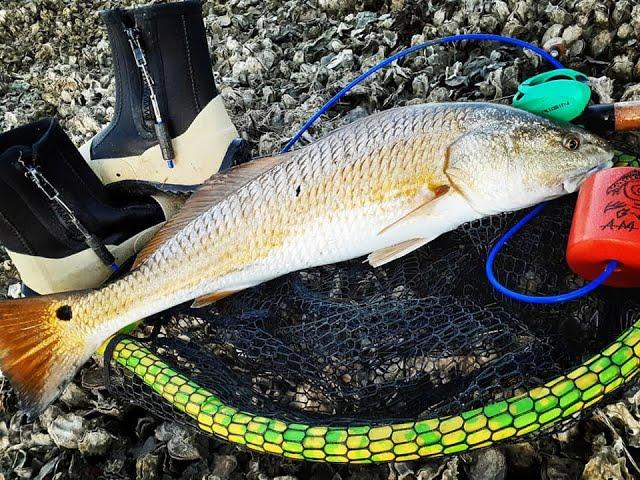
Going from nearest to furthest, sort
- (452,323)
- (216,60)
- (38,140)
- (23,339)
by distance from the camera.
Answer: (452,323) < (23,339) < (38,140) < (216,60)

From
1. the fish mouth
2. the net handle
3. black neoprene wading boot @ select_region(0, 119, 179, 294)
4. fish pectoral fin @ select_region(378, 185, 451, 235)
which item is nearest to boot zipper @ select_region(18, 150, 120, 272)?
black neoprene wading boot @ select_region(0, 119, 179, 294)

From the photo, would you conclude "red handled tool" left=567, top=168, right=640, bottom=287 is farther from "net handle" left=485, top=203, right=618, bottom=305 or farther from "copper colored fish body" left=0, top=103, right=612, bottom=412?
"copper colored fish body" left=0, top=103, right=612, bottom=412

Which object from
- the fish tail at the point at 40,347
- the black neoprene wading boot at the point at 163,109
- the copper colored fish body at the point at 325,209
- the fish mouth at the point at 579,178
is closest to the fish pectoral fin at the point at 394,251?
the copper colored fish body at the point at 325,209

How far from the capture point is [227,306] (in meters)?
2.59

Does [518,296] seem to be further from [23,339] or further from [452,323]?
[23,339]

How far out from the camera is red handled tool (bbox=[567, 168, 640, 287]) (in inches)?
69.3

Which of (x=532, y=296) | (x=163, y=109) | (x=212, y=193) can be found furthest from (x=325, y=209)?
(x=163, y=109)

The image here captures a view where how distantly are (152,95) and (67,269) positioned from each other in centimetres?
95

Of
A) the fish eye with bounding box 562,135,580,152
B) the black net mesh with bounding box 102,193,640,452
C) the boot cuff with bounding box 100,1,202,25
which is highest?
the boot cuff with bounding box 100,1,202,25

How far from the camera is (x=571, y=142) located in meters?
2.12

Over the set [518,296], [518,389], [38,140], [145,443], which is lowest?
[145,443]

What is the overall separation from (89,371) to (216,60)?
117 inches

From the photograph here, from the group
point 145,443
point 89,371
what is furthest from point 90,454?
point 89,371

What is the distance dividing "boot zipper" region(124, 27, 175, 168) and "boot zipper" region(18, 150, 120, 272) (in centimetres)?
56
